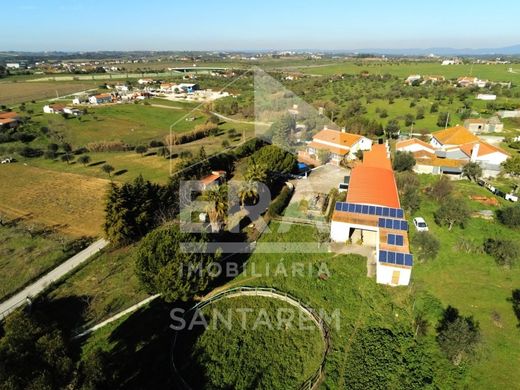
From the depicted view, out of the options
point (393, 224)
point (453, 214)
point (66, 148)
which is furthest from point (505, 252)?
point (66, 148)

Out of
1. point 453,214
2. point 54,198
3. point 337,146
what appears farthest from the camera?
point 337,146

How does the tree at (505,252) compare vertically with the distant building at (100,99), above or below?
below

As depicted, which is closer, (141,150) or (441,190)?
(441,190)

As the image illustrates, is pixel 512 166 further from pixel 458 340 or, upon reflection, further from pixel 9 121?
pixel 9 121

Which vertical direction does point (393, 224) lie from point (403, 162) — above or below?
below

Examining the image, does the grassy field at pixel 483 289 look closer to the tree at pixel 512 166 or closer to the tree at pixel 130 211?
the tree at pixel 512 166

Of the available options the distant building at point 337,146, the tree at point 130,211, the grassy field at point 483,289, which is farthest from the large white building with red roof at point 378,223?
the tree at point 130,211

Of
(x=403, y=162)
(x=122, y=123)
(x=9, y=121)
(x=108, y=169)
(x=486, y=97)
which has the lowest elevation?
(x=108, y=169)
